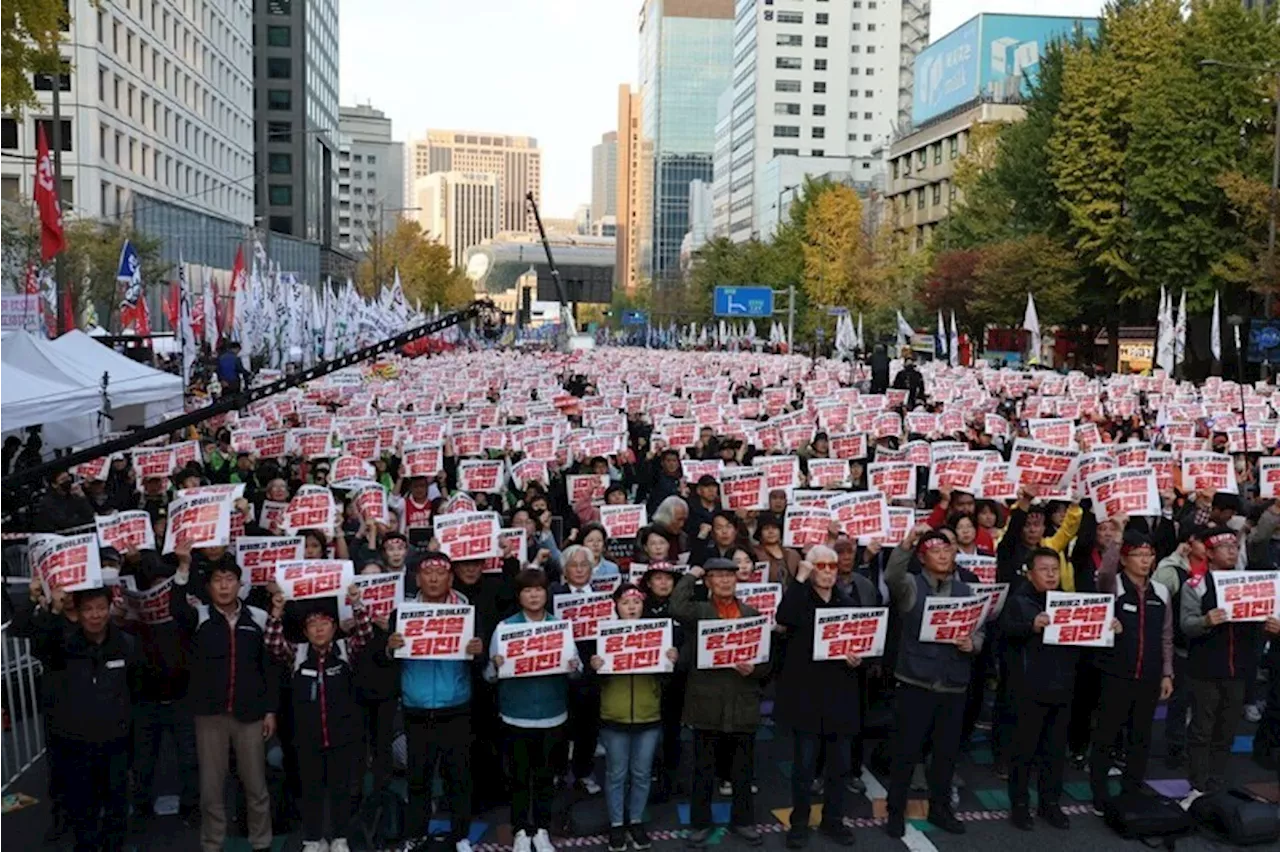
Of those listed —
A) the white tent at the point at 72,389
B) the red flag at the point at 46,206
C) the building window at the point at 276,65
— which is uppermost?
the building window at the point at 276,65

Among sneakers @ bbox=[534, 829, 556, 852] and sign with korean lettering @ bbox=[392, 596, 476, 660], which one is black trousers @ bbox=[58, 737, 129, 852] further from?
sneakers @ bbox=[534, 829, 556, 852]

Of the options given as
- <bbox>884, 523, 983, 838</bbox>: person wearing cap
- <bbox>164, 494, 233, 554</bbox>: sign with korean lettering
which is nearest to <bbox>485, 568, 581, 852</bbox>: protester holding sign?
<bbox>884, 523, 983, 838</bbox>: person wearing cap

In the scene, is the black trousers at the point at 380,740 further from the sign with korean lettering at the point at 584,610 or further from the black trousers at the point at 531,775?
the sign with korean lettering at the point at 584,610

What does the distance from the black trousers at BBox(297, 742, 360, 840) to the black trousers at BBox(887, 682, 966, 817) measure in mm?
3223

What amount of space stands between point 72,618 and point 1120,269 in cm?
4648

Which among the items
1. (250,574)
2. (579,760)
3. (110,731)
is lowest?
(579,760)

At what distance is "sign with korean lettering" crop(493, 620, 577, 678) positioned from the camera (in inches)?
289

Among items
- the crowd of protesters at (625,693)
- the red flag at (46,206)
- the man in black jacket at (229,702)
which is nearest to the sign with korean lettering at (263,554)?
the crowd of protesters at (625,693)

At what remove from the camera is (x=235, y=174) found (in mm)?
83438

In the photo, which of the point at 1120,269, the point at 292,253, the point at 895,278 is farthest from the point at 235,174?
the point at 1120,269

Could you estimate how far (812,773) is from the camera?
26.0 ft

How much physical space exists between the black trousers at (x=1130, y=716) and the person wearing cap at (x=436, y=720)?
3832 millimetres

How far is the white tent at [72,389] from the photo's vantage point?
1541 cm

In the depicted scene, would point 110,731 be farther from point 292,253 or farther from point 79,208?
point 292,253
